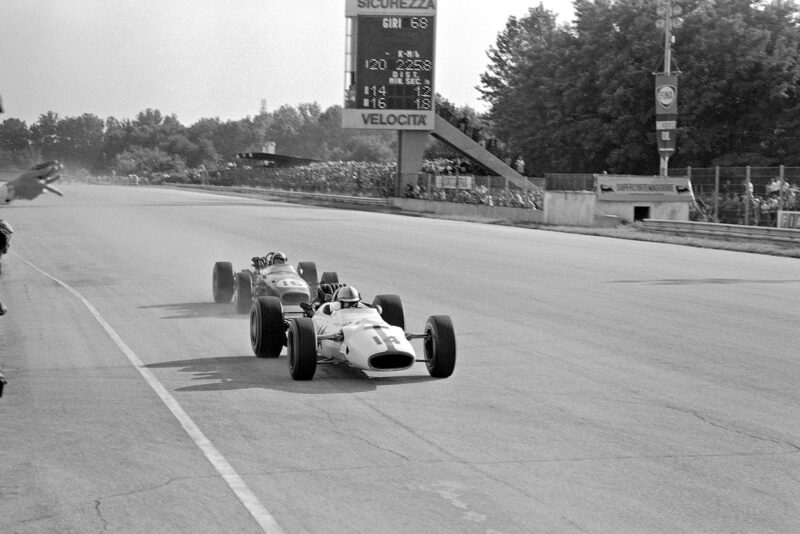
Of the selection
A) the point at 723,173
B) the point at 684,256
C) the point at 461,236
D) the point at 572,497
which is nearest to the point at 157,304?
the point at 572,497

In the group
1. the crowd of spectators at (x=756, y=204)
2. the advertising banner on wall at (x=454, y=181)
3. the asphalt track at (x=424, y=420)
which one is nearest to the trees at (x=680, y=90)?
the advertising banner on wall at (x=454, y=181)

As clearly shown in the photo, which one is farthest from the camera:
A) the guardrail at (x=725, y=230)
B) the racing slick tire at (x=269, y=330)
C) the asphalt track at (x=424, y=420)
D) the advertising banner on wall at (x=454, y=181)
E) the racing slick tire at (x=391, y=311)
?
the advertising banner on wall at (x=454, y=181)

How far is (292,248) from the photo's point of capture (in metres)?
27.0

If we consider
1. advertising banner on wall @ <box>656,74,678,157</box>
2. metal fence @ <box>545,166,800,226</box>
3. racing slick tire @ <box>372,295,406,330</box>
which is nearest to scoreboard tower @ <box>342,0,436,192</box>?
advertising banner on wall @ <box>656,74,678,157</box>

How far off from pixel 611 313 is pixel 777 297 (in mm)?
3448

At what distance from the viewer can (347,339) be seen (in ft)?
31.4

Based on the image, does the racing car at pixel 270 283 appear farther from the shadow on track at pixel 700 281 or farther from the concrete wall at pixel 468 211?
the concrete wall at pixel 468 211

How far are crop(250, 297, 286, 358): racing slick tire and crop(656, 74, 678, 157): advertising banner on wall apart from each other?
32351 millimetres

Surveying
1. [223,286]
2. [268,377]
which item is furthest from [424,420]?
[223,286]

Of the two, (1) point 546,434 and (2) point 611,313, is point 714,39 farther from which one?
(1) point 546,434

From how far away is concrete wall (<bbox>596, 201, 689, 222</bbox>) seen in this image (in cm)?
3691

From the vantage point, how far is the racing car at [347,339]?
9.34 meters

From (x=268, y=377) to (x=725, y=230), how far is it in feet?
76.8

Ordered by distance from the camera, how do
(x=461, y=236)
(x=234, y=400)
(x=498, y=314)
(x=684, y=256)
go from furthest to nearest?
(x=461, y=236)
(x=684, y=256)
(x=498, y=314)
(x=234, y=400)
